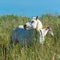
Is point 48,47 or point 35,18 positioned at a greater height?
point 35,18

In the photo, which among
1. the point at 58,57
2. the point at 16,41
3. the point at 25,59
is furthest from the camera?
the point at 16,41

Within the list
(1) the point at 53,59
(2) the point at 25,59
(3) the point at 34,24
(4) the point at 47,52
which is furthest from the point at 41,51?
(3) the point at 34,24

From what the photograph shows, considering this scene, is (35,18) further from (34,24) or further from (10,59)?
(10,59)

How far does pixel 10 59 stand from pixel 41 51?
1.54 ft

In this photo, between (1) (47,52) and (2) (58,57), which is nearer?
(2) (58,57)

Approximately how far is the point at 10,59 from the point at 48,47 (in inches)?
24.0

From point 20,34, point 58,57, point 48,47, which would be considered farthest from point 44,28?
point 58,57

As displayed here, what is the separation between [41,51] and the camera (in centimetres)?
437

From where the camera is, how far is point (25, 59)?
157 inches

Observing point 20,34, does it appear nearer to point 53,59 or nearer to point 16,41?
point 16,41

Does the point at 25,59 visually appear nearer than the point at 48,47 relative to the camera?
Yes

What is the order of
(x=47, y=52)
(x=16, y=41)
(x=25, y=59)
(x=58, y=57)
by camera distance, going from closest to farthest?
(x=58, y=57) < (x=25, y=59) < (x=47, y=52) < (x=16, y=41)

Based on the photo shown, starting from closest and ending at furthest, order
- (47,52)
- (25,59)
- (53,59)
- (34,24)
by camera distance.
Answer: (53,59)
(25,59)
(47,52)
(34,24)

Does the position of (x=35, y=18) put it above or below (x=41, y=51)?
above
